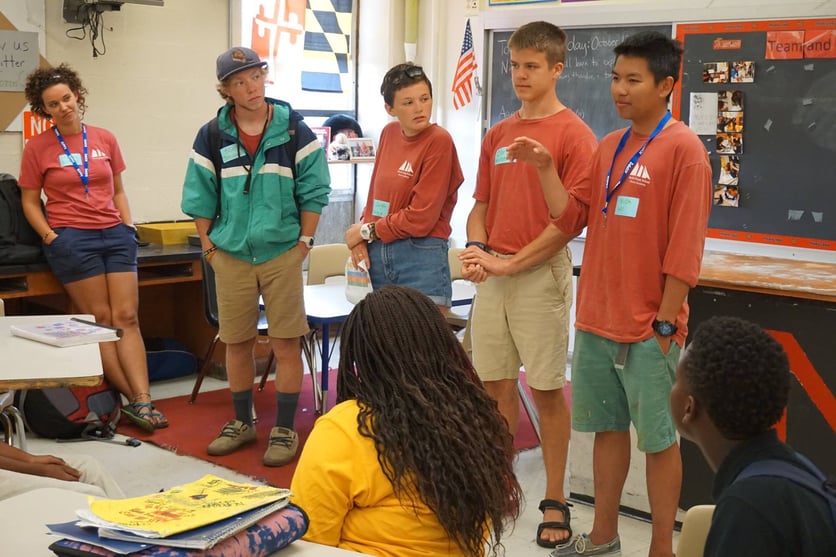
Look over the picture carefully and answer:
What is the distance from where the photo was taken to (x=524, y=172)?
10.5 ft

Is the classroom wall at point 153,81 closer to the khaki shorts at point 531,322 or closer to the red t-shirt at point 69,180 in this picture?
the red t-shirt at point 69,180

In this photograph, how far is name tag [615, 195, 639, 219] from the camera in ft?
9.12

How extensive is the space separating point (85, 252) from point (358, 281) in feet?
5.10

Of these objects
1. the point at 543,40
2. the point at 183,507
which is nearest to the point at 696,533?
the point at 183,507

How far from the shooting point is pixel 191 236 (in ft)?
17.6

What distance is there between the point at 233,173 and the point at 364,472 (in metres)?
2.42

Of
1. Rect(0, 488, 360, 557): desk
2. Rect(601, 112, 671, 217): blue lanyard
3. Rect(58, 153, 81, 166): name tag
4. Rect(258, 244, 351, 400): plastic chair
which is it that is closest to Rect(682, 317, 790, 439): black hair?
Rect(0, 488, 360, 557): desk

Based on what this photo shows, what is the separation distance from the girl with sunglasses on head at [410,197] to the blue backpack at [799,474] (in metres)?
2.20

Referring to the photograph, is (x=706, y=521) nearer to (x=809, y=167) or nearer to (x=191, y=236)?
(x=809, y=167)

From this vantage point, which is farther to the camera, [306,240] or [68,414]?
[68,414]

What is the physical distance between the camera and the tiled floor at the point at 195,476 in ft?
10.9

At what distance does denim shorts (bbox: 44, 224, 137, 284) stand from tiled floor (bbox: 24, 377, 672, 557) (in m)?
0.80

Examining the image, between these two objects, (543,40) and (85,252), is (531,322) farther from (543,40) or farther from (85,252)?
(85,252)

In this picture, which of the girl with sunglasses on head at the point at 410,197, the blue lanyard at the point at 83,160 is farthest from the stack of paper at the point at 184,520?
the blue lanyard at the point at 83,160
